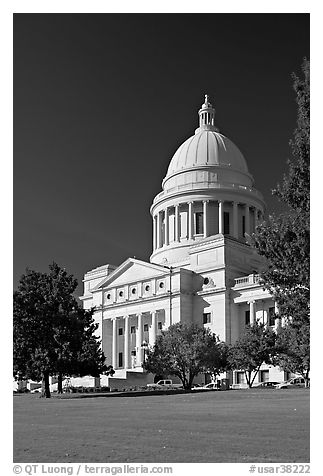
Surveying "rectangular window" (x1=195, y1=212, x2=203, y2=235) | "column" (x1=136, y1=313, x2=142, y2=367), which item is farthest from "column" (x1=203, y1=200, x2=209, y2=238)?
"column" (x1=136, y1=313, x2=142, y2=367)

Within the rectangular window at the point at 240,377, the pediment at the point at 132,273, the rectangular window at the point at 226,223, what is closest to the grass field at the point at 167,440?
the rectangular window at the point at 240,377

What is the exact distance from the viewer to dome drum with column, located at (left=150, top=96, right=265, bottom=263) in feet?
317

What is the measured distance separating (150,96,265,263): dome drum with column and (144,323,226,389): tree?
31.4 meters

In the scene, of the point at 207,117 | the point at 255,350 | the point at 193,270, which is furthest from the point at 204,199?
the point at 255,350

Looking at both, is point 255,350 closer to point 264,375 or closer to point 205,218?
point 264,375

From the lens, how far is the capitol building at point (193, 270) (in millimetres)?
82244

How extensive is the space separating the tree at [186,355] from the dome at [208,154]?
136 feet

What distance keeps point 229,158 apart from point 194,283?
2374cm

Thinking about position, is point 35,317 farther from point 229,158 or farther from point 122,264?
point 229,158

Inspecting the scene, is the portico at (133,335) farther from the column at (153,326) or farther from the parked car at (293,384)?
the parked car at (293,384)

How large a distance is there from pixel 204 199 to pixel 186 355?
39576mm
